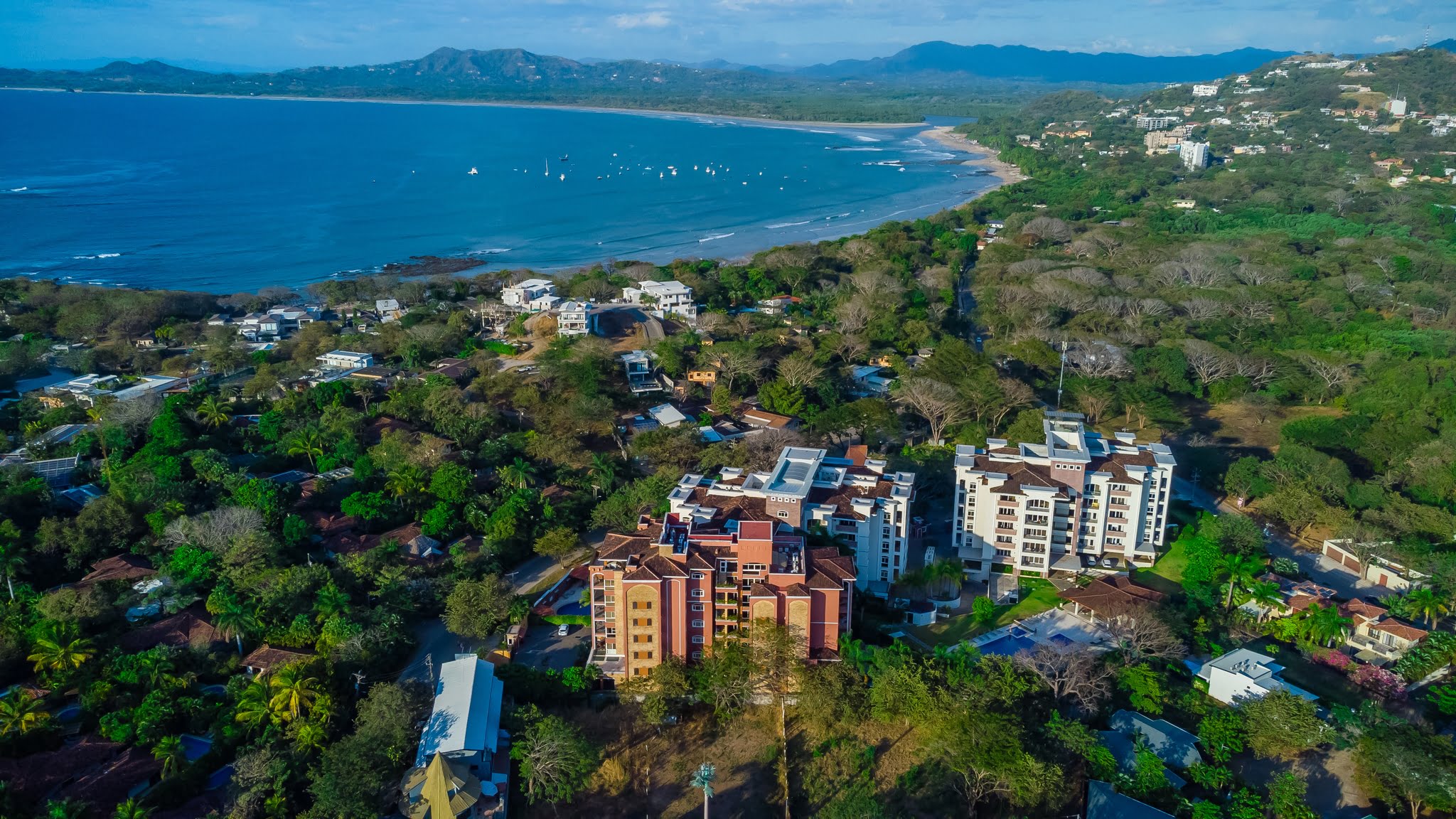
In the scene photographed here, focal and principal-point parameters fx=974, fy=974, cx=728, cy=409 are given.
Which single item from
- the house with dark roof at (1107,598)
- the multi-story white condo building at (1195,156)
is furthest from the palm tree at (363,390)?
the multi-story white condo building at (1195,156)

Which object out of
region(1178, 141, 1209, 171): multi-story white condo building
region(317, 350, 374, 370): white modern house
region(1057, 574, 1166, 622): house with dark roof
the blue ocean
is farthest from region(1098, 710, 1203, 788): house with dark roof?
region(1178, 141, 1209, 171): multi-story white condo building

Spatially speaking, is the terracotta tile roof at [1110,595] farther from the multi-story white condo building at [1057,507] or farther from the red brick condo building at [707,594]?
the red brick condo building at [707,594]

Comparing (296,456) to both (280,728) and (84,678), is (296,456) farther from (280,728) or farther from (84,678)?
(280,728)

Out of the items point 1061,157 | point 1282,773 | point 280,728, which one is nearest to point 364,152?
point 1061,157

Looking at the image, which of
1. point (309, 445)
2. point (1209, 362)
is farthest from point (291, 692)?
point (1209, 362)

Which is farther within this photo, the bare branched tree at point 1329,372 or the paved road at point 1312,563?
the bare branched tree at point 1329,372
